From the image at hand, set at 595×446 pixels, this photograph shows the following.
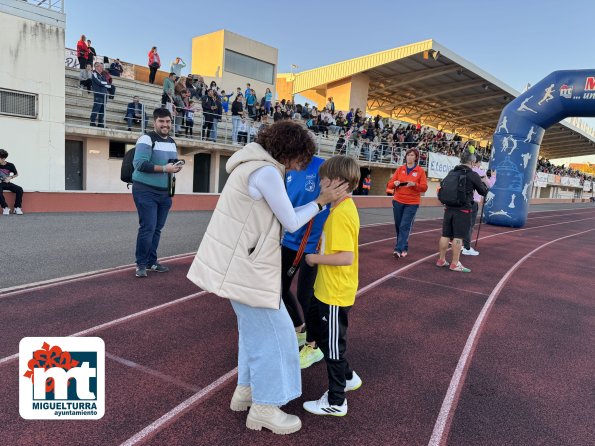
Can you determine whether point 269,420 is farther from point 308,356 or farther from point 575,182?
point 575,182

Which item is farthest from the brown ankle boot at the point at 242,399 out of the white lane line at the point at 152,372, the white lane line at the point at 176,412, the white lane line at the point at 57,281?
the white lane line at the point at 57,281

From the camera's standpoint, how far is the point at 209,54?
81.3ft

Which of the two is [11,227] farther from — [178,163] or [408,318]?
[408,318]

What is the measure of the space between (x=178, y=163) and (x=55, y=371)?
9.21 feet

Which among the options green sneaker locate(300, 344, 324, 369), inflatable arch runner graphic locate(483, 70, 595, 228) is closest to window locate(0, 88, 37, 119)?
green sneaker locate(300, 344, 324, 369)

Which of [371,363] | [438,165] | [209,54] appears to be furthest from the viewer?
[209,54]

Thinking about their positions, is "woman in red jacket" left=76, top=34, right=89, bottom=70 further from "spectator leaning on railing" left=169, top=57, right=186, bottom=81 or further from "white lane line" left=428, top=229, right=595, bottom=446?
"white lane line" left=428, top=229, right=595, bottom=446

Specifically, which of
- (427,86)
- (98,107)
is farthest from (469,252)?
(427,86)

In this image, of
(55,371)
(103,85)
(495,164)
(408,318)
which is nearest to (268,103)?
(103,85)

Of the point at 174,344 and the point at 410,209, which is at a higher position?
the point at 410,209

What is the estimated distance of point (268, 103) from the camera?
2038cm

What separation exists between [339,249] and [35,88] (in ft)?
40.3

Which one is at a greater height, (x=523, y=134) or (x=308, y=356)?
(x=523, y=134)

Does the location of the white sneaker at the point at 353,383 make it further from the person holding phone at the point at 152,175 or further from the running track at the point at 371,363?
the person holding phone at the point at 152,175
